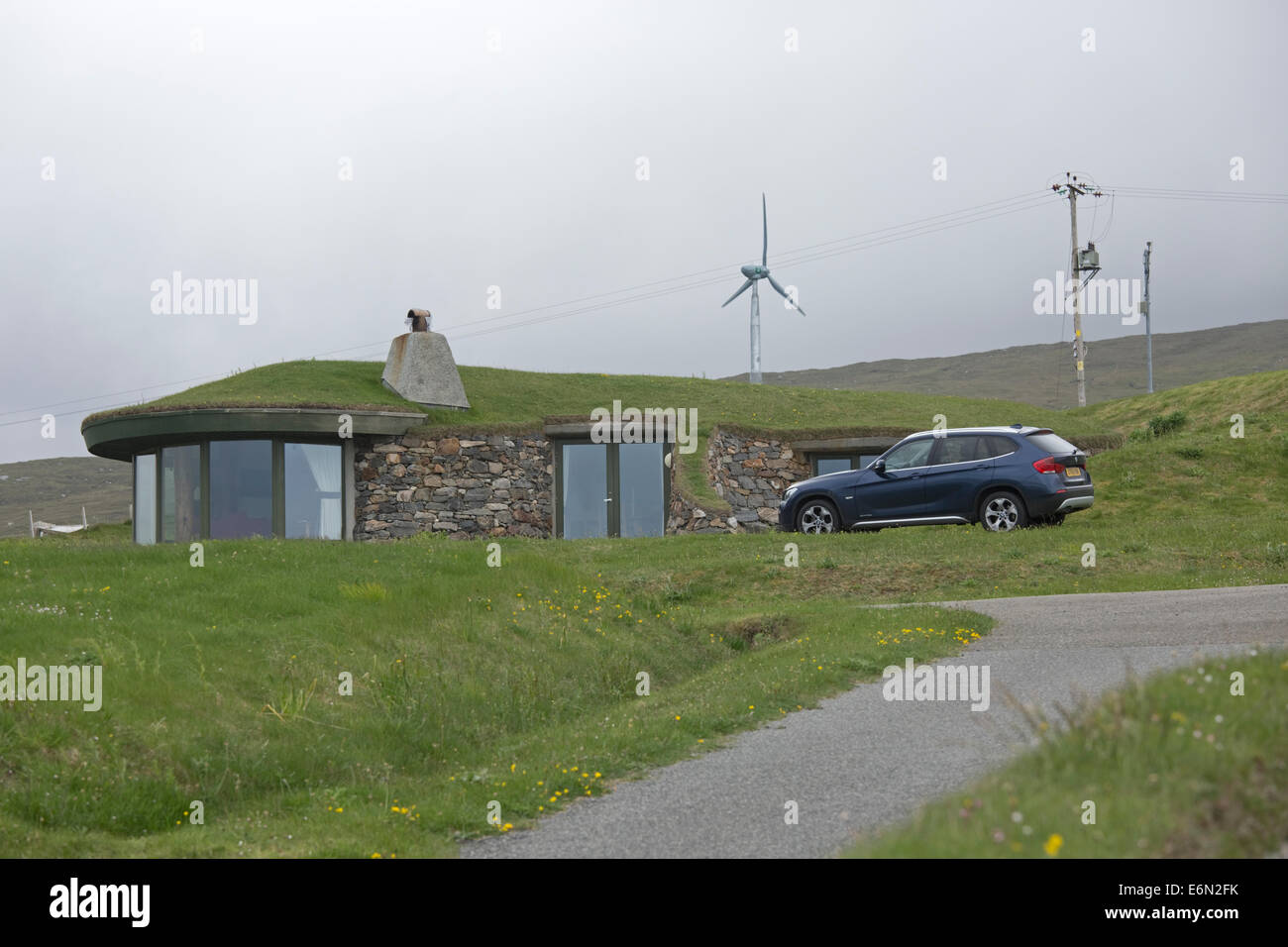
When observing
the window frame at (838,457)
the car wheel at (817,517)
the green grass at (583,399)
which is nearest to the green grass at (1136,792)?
the car wheel at (817,517)

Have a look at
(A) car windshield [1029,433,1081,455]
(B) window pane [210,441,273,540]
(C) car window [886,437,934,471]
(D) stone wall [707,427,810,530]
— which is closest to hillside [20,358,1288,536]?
(D) stone wall [707,427,810,530]

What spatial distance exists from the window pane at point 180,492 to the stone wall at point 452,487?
11.5ft

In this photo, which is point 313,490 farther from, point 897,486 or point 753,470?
point 897,486

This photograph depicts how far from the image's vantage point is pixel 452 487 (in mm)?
25859

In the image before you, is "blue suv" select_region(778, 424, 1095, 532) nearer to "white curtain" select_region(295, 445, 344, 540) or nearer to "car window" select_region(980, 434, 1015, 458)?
"car window" select_region(980, 434, 1015, 458)

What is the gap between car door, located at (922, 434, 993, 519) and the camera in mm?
18703

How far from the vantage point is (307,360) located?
99.2 feet

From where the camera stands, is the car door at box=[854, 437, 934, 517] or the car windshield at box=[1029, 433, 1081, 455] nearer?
the car windshield at box=[1029, 433, 1081, 455]

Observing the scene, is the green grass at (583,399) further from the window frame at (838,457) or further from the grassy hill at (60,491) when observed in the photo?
the grassy hill at (60,491)

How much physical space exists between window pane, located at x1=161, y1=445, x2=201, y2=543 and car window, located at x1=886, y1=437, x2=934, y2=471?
49.8ft

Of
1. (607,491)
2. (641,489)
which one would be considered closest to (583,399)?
(607,491)
